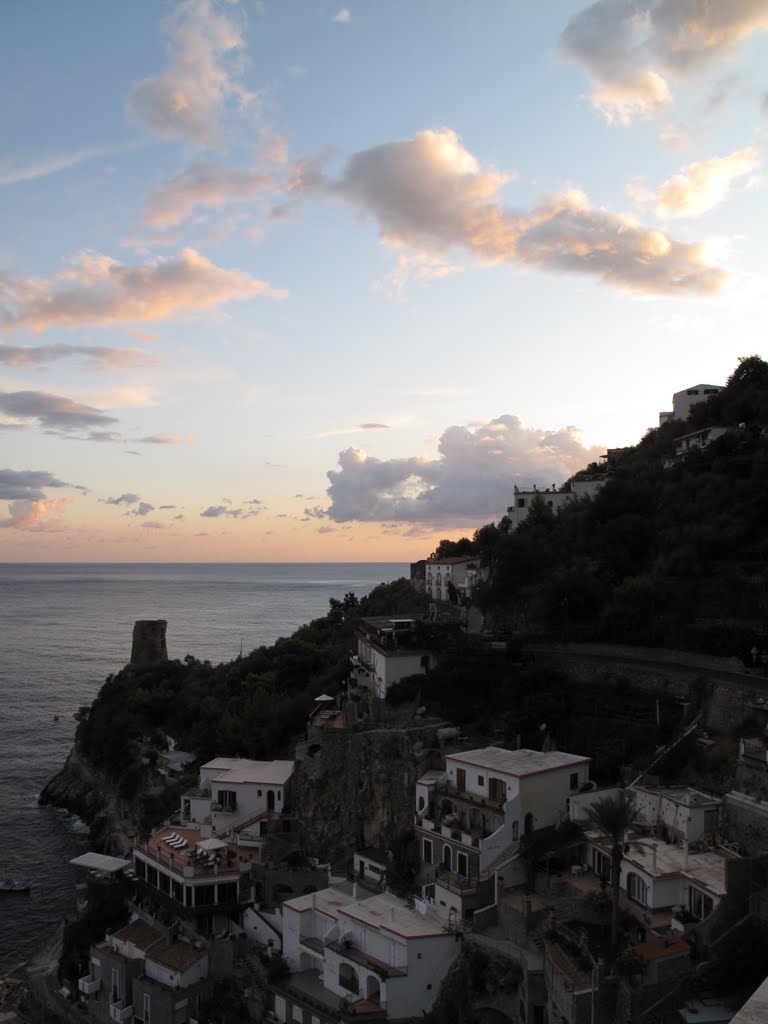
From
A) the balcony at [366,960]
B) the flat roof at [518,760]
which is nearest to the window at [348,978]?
the balcony at [366,960]

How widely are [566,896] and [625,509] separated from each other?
2315 centimetres

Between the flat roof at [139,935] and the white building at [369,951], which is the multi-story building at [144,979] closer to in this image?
the flat roof at [139,935]

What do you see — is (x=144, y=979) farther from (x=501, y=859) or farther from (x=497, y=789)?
(x=497, y=789)

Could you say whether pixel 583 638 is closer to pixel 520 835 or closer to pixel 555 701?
pixel 555 701

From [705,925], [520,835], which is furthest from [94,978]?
[705,925]

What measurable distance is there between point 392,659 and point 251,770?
685cm

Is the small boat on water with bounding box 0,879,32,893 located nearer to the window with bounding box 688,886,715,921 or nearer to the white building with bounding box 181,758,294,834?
the white building with bounding box 181,758,294,834

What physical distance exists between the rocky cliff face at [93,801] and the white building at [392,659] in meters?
12.9

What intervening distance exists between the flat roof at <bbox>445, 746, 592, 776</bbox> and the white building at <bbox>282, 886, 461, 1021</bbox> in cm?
423

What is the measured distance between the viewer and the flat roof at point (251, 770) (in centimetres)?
3044

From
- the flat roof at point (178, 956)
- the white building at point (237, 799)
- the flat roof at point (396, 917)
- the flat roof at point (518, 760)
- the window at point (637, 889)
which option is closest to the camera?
the window at point (637, 889)

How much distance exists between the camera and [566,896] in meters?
20.2

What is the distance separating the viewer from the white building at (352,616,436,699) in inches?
1320

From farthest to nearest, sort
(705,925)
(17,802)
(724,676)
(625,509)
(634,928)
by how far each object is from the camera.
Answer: (17,802) < (625,509) < (724,676) < (634,928) < (705,925)
